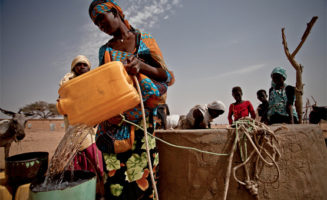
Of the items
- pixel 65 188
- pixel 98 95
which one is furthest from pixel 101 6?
pixel 65 188

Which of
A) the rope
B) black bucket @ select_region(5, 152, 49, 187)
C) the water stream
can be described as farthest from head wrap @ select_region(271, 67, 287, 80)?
black bucket @ select_region(5, 152, 49, 187)

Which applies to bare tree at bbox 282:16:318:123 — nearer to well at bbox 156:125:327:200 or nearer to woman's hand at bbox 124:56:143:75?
well at bbox 156:125:327:200

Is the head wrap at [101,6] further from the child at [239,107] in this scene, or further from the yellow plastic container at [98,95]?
the child at [239,107]

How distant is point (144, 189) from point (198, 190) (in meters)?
0.55

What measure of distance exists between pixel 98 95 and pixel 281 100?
13.3 feet

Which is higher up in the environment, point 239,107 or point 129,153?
point 239,107

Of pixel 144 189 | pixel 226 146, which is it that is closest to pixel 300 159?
pixel 226 146

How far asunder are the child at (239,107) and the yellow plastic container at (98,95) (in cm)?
422

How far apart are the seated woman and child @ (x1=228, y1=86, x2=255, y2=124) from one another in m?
0.73

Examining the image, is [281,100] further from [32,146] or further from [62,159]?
[32,146]

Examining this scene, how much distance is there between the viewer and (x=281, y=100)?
3.62 meters

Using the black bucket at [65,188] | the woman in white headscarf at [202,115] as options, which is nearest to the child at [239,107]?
the woman in white headscarf at [202,115]

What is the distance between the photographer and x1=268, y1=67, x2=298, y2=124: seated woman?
348 centimetres

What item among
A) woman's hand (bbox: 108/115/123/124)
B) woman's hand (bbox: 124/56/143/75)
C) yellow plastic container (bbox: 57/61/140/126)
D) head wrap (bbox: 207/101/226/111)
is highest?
head wrap (bbox: 207/101/226/111)
